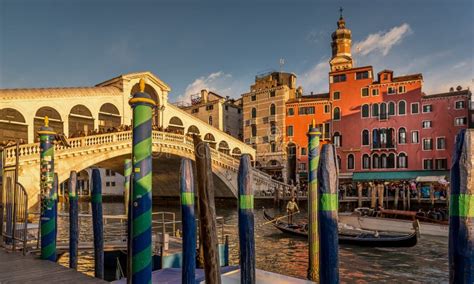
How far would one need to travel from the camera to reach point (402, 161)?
2559 centimetres

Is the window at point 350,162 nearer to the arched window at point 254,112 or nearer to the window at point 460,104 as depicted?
the window at point 460,104

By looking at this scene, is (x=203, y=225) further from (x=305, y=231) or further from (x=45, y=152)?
(x=305, y=231)

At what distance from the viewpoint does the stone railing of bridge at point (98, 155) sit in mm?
13648

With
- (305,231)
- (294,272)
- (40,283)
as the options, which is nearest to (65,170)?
(305,231)

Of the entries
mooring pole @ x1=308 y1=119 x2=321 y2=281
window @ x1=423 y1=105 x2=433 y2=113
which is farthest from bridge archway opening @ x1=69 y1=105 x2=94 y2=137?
window @ x1=423 y1=105 x2=433 y2=113

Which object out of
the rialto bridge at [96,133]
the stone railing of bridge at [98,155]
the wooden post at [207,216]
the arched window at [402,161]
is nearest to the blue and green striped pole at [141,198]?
the wooden post at [207,216]

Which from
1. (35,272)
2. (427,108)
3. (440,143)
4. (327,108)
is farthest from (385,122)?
(35,272)

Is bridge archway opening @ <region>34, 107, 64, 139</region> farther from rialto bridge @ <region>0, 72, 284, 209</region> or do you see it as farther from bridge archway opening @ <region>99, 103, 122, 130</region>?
bridge archway opening @ <region>99, 103, 122, 130</region>

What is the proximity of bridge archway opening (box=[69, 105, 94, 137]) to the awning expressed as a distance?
18267mm

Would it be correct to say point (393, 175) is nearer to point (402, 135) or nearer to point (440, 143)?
point (402, 135)

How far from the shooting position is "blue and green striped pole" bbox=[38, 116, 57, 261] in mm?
4973

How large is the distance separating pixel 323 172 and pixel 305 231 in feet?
29.8

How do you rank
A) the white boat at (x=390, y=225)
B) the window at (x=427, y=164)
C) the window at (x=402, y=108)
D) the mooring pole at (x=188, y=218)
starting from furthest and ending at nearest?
the window at (x=402, y=108) → the window at (x=427, y=164) → the white boat at (x=390, y=225) → the mooring pole at (x=188, y=218)

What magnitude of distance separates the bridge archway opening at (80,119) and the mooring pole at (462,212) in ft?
64.6
